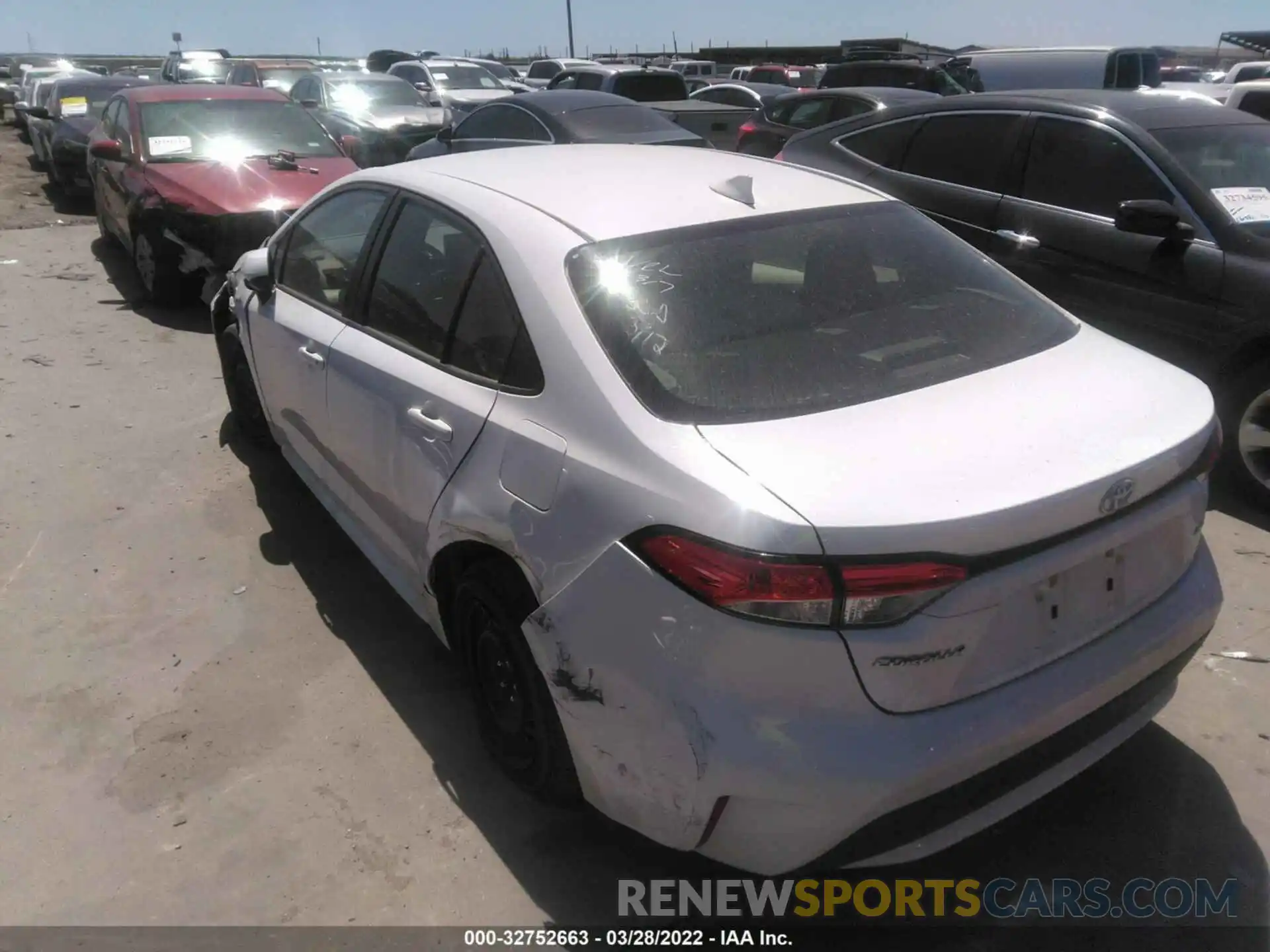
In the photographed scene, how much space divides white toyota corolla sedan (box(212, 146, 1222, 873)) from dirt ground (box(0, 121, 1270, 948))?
1.00 feet

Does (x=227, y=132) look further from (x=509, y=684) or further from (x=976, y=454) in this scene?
(x=976, y=454)

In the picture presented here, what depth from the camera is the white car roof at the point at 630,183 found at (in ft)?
9.14

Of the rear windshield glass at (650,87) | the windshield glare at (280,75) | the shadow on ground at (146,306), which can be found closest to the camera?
the shadow on ground at (146,306)

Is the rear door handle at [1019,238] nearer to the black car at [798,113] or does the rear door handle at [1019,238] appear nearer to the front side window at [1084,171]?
the front side window at [1084,171]

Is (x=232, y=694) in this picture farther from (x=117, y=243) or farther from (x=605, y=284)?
(x=117, y=243)

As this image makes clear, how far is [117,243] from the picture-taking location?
10.6 m

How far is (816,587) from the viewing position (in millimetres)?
1927

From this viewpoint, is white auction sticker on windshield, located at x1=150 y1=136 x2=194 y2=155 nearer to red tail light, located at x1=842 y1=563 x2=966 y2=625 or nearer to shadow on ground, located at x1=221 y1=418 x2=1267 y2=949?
shadow on ground, located at x1=221 y1=418 x2=1267 y2=949

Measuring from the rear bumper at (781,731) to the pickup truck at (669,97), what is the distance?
10.6 metres

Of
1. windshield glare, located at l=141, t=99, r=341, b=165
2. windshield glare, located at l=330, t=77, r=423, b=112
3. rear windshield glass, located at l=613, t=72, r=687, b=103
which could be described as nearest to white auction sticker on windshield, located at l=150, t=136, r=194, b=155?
windshield glare, located at l=141, t=99, r=341, b=165

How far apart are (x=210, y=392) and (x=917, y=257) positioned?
477 cm

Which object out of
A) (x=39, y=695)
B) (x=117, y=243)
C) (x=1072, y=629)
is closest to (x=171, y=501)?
(x=39, y=695)

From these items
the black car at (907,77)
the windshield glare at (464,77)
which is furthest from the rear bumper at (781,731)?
the windshield glare at (464,77)

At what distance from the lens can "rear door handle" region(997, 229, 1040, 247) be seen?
17.0 ft
